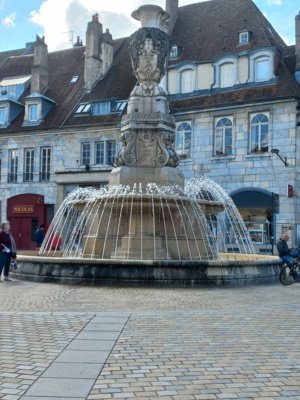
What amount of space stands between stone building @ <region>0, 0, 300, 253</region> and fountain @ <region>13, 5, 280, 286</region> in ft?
31.5

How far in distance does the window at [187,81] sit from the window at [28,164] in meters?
11.2

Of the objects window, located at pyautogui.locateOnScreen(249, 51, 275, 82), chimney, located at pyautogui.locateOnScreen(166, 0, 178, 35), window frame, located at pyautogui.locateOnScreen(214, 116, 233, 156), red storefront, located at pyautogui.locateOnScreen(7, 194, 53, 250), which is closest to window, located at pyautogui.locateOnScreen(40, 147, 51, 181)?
red storefront, located at pyautogui.locateOnScreen(7, 194, 53, 250)

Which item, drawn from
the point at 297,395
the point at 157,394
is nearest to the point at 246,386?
the point at 297,395

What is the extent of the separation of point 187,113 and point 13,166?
516 inches

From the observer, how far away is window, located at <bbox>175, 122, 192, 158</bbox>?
29875mm

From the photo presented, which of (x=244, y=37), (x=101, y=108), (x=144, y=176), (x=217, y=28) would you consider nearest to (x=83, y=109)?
(x=101, y=108)

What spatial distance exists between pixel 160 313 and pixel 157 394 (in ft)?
11.8

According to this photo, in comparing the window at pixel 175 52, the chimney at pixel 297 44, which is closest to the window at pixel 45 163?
the window at pixel 175 52

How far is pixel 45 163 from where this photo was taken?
35031mm

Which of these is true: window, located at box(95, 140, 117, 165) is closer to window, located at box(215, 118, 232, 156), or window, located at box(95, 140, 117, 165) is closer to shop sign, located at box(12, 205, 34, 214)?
shop sign, located at box(12, 205, 34, 214)

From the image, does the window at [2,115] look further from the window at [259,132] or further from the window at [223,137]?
the window at [259,132]

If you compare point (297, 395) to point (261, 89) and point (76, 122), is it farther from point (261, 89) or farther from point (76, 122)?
point (76, 122)

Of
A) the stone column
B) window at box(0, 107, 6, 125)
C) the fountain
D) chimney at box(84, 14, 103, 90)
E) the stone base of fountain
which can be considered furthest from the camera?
window at box(0, 107, 6, 125)

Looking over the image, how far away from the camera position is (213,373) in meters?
4.79
